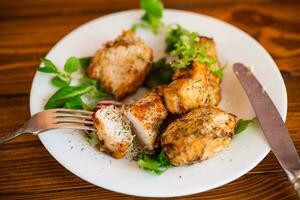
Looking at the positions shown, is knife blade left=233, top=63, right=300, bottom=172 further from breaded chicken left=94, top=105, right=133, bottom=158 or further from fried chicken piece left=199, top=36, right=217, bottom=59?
breaded chicken left=94, top=105, right=133, bottom=158

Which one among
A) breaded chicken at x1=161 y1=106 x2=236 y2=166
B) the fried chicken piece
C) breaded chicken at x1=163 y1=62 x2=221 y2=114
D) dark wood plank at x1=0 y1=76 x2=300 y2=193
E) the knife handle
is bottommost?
dark wood plank at x1=0 y1=76 x2=300 y2=193

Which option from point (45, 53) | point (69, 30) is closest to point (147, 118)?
point (45, 53)

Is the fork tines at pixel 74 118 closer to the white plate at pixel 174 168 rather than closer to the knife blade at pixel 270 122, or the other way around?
the white plate at pixel 174 168

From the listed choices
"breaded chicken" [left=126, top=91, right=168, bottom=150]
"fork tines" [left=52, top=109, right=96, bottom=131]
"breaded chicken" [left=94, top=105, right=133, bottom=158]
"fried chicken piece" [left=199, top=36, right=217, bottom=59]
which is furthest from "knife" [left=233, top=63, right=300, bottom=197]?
"fork tines" [left=52, top=109, right=96, bottom=131]

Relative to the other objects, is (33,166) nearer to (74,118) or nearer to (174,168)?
(74,118)

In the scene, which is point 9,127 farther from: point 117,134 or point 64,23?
point 64,23

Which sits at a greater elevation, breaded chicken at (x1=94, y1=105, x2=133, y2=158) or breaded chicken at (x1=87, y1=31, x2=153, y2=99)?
breaded chicken at (x1=87, y1=31, x2=153, y2=99)

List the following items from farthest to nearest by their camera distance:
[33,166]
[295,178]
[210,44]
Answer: [210,44], [33,166], [295,178]
